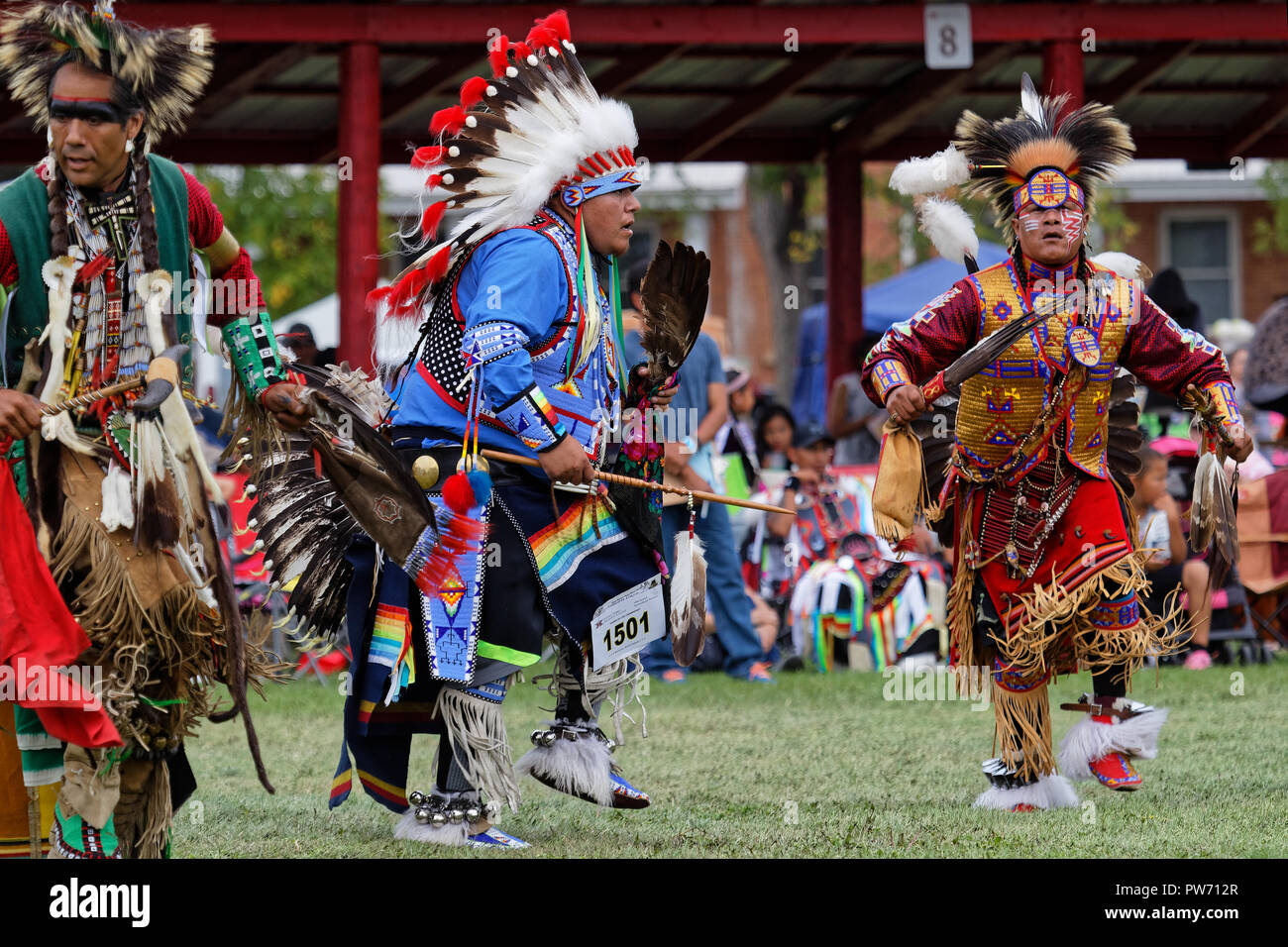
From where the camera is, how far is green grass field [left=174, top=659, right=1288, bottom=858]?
509 centimetres

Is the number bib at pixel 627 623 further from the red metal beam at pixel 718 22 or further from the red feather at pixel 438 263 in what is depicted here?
the red metal beam at pixel 718 22

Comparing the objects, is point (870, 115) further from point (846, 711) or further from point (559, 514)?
point (559, 514)

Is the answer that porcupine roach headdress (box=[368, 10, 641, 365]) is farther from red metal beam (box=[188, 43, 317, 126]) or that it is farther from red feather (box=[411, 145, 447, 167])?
red metal beam (box=[188, 43, 317, 126])

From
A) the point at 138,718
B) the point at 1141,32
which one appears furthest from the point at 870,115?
the point at 138,718

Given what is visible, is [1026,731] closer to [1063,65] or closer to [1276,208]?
[1063,65]

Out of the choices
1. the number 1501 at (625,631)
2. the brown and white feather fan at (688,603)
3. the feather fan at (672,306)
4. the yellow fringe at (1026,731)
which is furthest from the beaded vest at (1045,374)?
the number 1501 at (625,631)

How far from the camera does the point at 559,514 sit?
5203mm

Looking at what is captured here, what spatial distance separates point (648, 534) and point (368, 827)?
1251 mm

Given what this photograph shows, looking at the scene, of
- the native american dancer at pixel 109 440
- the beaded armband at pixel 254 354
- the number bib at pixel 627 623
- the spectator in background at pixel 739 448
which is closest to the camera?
the native american dancer at pixel 109 440

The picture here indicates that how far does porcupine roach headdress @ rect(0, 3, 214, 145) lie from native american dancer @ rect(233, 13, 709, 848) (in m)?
0.96

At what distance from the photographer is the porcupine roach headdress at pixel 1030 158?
572 centimetres

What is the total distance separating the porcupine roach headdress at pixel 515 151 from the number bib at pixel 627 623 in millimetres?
1058

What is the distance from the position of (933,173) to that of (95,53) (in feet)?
9.18
